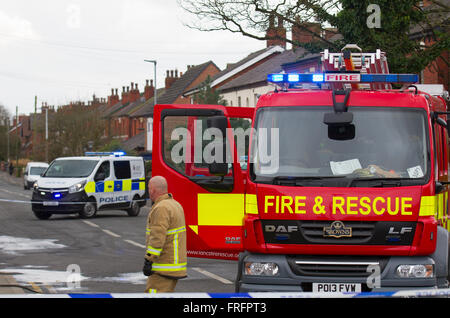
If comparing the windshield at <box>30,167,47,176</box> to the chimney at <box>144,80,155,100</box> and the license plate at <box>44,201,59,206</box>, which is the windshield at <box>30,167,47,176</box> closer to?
the license plate at <box>44,201,59,206</box>

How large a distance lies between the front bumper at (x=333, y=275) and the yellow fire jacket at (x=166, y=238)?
33.0 inches

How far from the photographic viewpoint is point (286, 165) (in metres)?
8.73

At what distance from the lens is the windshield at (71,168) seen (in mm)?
26562

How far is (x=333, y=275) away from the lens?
8.53 meters

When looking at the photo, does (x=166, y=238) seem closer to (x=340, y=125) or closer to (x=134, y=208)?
(x=340, y=125)

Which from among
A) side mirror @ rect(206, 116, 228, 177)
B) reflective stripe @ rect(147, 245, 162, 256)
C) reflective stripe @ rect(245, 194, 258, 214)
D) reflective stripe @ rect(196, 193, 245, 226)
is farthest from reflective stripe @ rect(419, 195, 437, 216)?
reflective stripe @ rect(147, 245, 162, 256)

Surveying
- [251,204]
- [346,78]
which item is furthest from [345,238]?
[346,78]

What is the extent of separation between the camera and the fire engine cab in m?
8.45

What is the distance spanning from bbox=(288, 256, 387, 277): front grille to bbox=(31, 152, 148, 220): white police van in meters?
18.0

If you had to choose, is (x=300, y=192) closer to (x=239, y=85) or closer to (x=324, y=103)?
(x=324, y=103)

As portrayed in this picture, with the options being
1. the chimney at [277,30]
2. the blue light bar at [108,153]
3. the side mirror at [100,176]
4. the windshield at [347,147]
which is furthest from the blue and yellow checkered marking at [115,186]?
the windshield at [347,147]

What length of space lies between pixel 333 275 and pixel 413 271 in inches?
31.5
